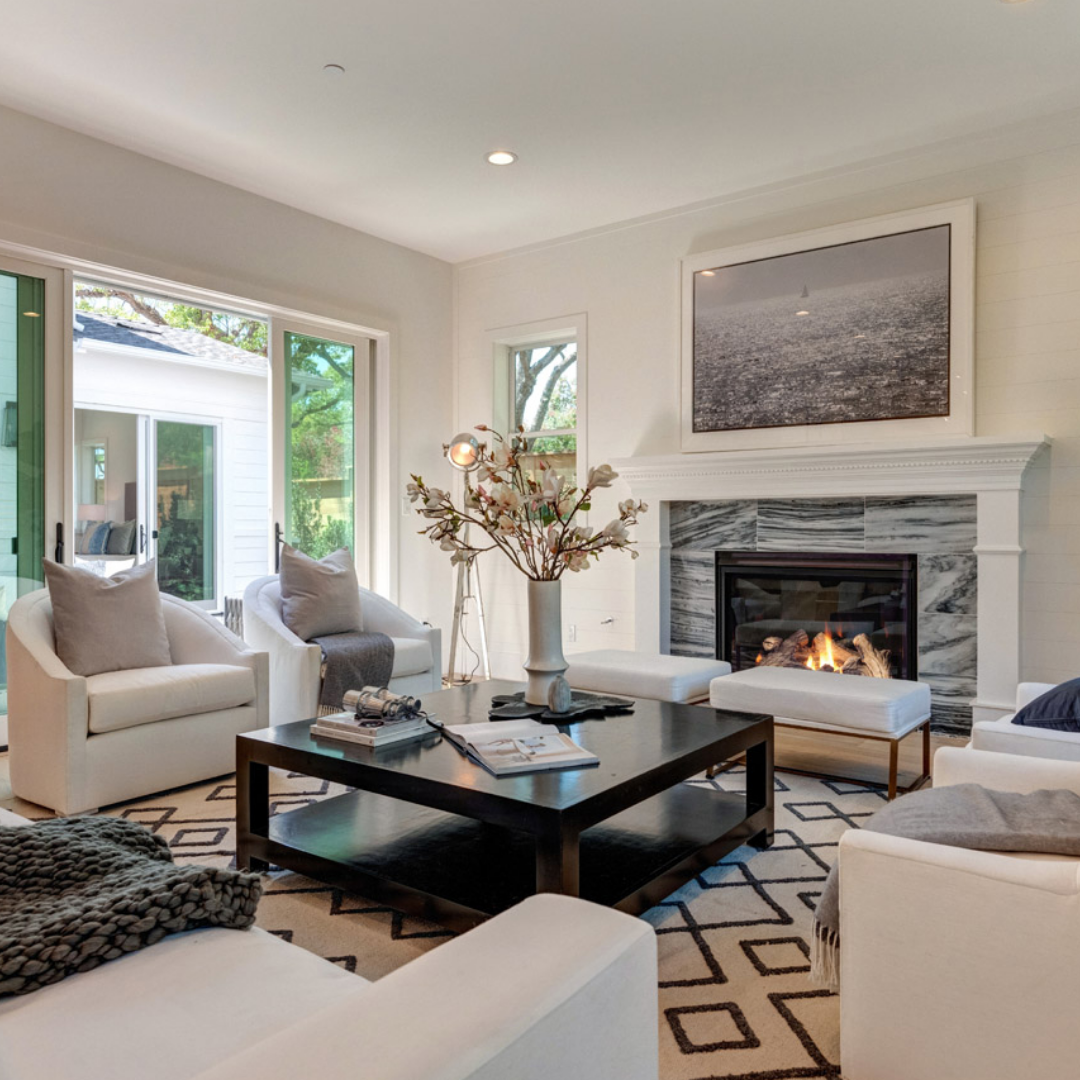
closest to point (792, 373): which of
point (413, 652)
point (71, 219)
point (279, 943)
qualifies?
point (413, 652)

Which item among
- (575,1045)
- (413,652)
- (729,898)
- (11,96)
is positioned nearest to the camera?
(575,1045)

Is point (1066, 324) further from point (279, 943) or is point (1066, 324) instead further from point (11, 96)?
point (11, 96)

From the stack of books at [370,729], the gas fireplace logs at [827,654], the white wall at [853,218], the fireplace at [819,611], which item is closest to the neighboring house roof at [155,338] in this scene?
the white wall at [853,218]

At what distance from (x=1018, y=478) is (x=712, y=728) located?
2178 mm

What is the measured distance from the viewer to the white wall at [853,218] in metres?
3.75

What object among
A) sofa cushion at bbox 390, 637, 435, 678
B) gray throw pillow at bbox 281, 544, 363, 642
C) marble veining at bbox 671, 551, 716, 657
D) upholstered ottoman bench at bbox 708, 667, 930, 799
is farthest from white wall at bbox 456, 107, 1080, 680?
gray throw pillow at bbox 281, 544, 363, 642

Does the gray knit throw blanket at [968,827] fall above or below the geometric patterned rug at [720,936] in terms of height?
above

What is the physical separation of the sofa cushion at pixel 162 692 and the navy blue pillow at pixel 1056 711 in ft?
8.64

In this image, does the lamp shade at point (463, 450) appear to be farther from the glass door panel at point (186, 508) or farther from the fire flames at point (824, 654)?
the glass door panel at point (186, 508)

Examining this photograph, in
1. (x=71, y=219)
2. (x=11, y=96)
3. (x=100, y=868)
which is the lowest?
(x=100, y=868)

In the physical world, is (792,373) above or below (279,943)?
above

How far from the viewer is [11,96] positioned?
3596mm

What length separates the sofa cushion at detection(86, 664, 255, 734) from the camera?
2.91 metres

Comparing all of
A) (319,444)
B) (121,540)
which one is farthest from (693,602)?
(121,540)
